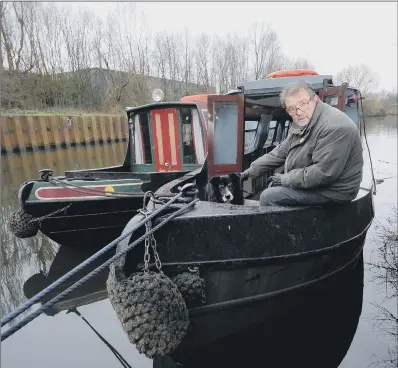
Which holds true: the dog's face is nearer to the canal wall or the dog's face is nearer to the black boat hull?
the black boat hull

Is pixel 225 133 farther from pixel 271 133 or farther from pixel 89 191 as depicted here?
pixel 271 133

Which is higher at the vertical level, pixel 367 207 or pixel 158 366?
pixel 367 207

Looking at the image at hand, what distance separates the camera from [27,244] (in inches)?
243

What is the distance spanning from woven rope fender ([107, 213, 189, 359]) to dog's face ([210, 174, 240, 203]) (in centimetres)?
203

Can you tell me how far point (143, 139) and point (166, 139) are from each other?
60cm

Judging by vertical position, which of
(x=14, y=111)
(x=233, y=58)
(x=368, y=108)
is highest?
(x=233, y=58)

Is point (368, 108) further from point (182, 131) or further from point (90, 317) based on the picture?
point (90, 317)

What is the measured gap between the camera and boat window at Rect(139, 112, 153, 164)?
23.4ft

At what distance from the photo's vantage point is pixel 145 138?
7230mm

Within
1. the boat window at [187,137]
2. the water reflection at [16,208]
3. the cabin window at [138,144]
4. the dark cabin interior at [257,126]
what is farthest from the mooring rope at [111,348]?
the cabin window at [138,144]

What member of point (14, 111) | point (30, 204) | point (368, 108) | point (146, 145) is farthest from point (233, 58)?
point (30, 204)

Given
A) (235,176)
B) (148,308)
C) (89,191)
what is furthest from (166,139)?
(148,308)

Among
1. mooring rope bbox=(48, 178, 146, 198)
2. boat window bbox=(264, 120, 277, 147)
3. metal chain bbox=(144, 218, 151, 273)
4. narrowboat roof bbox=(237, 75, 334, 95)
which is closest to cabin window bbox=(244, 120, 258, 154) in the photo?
narrowboat roof bbox=(237, 75, 334, 95)

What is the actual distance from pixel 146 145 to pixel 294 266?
4978 mm
